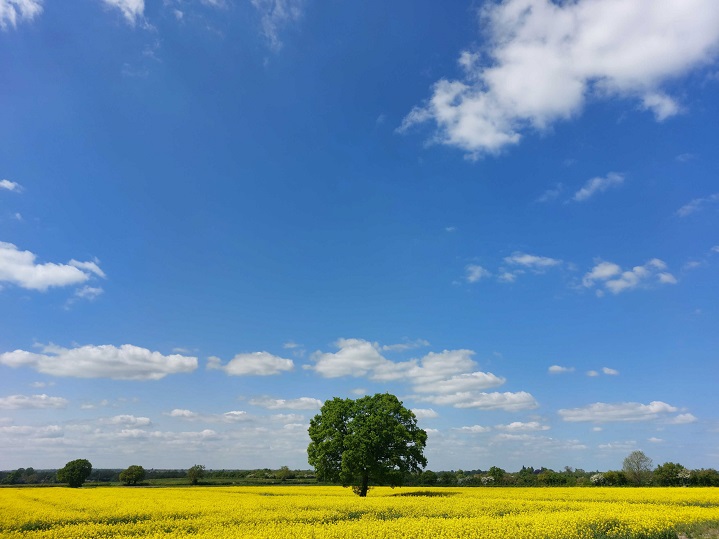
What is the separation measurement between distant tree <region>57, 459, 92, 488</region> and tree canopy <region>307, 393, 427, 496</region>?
61409 millimetres

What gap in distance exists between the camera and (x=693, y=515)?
25.2 m

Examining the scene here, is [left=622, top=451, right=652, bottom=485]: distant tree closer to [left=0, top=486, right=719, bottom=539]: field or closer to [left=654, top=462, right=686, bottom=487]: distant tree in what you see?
[left=654, top=462, right=686, bottom=487]: distant tree

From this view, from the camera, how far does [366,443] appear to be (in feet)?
142

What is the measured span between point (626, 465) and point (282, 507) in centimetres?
9166

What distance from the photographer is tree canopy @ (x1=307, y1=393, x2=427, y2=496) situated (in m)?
43.3

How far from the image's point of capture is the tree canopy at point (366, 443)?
43281 mm

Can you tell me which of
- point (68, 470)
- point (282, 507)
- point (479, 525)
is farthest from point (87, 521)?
point (68, 470)

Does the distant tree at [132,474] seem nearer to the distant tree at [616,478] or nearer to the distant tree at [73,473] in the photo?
the distant tree at [73,473]

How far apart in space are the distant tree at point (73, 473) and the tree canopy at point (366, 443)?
61409 millimetres

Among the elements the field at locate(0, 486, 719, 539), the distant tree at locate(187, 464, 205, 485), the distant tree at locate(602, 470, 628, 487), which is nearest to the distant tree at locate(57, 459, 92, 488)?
the distant tree at locate(187, 464, 205, 485)

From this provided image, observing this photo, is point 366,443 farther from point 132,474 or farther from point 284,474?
point 284,474

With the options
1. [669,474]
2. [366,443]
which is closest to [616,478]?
[669,474]

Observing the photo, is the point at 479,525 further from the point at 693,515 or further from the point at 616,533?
the point at 693,515

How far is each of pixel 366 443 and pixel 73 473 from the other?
69.8 metres
